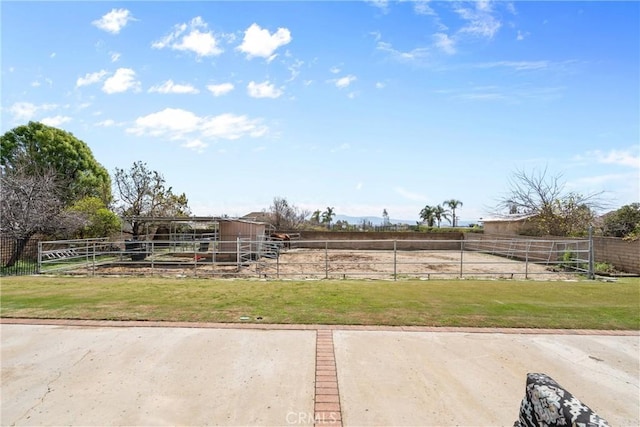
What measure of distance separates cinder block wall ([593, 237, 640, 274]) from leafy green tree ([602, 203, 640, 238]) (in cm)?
273

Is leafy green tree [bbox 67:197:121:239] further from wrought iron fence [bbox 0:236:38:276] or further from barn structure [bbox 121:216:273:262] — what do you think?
wrought iron fence [bbox 0:236:38:276]

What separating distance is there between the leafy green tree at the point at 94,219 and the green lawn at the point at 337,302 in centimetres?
893

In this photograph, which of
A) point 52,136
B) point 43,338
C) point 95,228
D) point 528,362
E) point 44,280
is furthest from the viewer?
point 52,136

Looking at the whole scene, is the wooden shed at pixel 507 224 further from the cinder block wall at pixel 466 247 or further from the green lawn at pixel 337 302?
the green lawn at pixel 337 302

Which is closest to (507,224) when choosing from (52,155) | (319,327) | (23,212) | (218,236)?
(218,236)

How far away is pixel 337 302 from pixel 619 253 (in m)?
12.1

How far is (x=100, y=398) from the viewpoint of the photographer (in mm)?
3365

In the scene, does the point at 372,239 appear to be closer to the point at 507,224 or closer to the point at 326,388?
the point at 507,224

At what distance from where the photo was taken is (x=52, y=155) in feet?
72.2

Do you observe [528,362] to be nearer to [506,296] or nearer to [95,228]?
[506,296]

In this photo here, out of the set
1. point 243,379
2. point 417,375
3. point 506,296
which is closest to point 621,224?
point 506,296

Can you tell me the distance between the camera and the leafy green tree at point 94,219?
17.2m

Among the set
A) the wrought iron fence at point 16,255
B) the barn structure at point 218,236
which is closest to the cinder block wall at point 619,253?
the barn structure at point 218,236

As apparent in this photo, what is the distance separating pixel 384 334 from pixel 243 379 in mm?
2115
